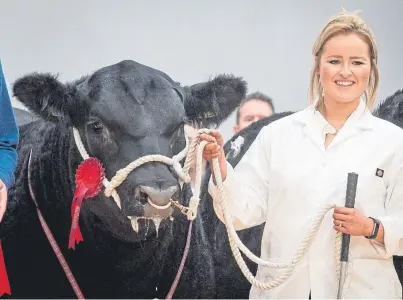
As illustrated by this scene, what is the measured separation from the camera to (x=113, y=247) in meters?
2.80

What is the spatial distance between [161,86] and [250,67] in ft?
8.44

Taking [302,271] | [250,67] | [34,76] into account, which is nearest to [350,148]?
[302,271]

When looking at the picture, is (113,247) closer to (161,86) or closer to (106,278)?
(106,278)

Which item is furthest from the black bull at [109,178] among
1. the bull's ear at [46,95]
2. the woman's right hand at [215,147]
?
the woman's right hand at [215,147]

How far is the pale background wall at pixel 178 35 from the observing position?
4.35m

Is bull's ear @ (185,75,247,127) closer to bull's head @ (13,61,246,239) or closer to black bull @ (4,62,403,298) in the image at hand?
bull's head @ (13,61,246,239)

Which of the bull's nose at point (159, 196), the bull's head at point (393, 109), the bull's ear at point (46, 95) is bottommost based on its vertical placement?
the bull's nose at point (159, 196)

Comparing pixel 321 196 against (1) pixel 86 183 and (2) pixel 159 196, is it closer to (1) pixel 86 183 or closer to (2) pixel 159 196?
(2) pixel 159 196

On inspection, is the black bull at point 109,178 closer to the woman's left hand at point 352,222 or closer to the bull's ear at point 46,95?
the bull's ear at point 46,95

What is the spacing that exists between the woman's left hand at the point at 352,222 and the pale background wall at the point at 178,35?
2464 millimetres

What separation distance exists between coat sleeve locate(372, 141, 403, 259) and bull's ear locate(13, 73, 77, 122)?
1316 millimetres

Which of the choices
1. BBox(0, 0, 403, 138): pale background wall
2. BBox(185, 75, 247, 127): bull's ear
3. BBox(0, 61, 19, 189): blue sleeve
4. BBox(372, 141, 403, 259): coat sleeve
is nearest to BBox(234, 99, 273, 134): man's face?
BBox(0, 0, 403, 138): pale background wall

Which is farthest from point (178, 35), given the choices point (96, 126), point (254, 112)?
point (96, 126)

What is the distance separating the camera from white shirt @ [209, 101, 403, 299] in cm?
218
